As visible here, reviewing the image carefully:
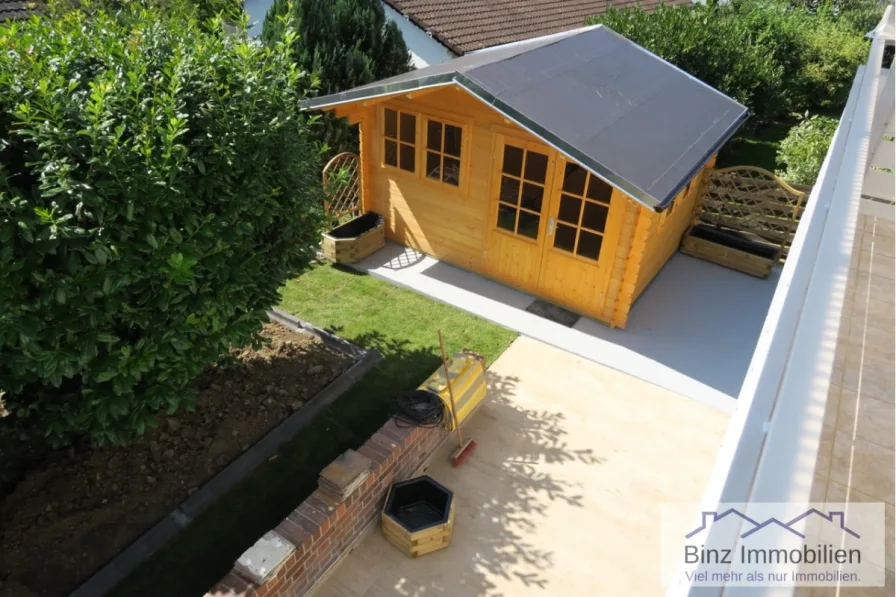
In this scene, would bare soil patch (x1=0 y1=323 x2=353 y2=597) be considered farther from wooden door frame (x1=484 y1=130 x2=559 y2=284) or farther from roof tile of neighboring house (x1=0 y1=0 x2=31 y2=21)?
roof tile of neighboring house (x1=0 y1=0 x2=31 y2=21)

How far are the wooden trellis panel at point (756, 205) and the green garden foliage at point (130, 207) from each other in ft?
26.7

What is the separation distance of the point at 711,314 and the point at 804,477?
797 centimetres

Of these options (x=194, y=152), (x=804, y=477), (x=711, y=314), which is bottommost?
(x=711, y=314)

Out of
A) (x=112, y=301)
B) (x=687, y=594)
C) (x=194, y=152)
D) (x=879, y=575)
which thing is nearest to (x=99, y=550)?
(x=112, y=301)

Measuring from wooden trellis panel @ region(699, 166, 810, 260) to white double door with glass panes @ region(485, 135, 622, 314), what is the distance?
3.70 m

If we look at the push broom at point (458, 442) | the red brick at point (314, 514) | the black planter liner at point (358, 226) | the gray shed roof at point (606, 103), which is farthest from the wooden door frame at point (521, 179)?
the red brick at point (314, 514)

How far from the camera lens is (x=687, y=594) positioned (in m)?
1.27

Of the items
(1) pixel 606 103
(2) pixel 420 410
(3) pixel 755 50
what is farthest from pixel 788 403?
(3) pixel 755 50

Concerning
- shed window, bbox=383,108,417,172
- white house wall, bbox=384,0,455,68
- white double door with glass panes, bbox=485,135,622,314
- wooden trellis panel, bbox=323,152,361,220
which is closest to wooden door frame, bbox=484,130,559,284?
white double door with glass panes, bbox=485,135,622,314

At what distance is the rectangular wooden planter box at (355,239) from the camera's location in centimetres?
941

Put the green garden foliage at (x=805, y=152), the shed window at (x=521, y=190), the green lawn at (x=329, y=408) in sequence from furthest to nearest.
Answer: the green garden foliage at (x=805, y=152), the shed window at (x=521, y=190), the green lawn at (x=329, y=408)

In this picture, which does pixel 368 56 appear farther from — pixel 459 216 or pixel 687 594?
pixel 687 594

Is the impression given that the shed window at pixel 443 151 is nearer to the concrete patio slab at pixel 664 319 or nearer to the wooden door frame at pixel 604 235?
the concrete patio slab at pixel 664 319

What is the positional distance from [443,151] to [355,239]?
83.5 inches
